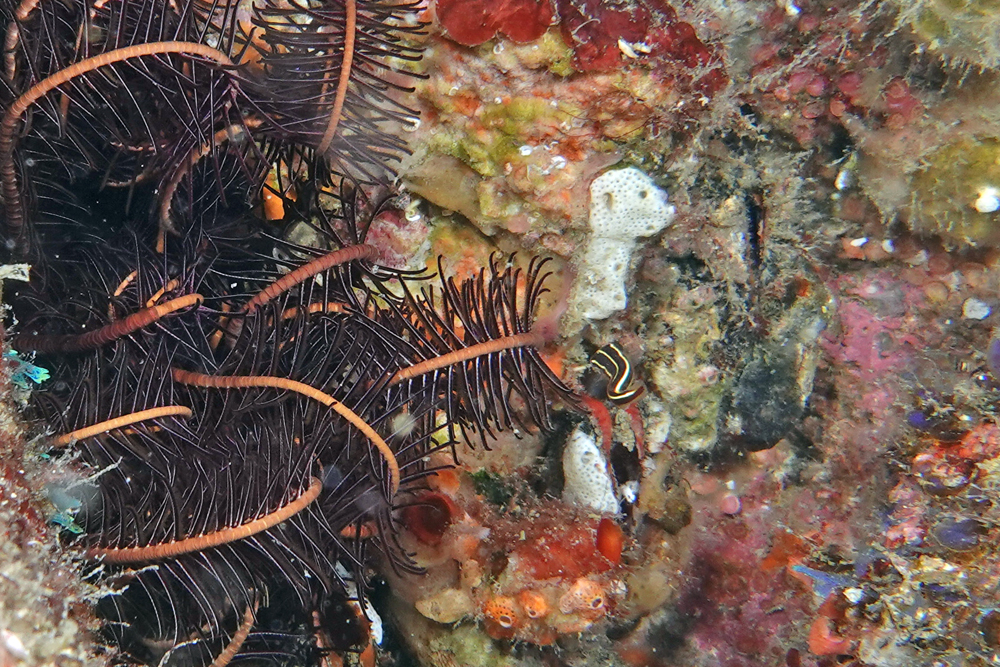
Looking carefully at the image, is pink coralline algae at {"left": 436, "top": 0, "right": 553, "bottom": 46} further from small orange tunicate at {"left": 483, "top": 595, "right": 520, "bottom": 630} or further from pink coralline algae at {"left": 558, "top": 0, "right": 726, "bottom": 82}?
small orange tunicate at {"left": 483, "top": 595, "right": 520, "bottom": 630}

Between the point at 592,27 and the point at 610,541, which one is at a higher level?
the point at 592,27

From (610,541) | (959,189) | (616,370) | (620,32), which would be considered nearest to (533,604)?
(610,541)

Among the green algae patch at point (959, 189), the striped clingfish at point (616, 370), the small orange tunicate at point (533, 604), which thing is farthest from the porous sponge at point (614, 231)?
the small orange tunicate at point (533, 604)

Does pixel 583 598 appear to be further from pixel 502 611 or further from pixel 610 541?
pixel 502 611

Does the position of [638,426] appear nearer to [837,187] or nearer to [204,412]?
[837,187]

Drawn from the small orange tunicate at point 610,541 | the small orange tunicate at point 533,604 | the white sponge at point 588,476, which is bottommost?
the small orange tunicate at point 533,604

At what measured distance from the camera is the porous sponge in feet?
9.24

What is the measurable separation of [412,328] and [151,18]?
4.92 feet

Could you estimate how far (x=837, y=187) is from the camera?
320 cm

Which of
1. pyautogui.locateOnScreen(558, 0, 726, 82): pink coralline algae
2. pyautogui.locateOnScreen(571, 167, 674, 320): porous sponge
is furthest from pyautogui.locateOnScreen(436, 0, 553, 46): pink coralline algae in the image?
pyautogui.locateOnScreen(571, 167, 674, 320): porous sponge

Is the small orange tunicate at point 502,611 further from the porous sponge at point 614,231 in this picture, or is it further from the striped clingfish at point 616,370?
the porous sponge at point 614,231

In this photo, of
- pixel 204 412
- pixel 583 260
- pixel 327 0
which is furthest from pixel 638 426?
pixel 327 0

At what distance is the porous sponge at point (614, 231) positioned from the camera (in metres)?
2.82

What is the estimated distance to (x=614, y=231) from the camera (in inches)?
114
